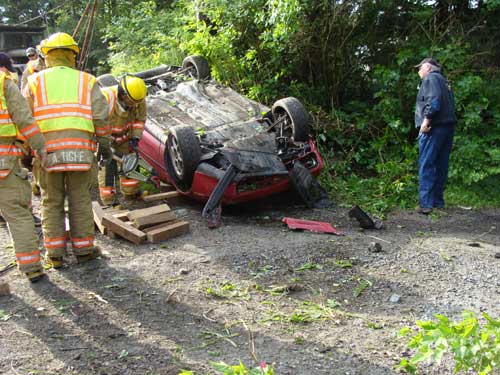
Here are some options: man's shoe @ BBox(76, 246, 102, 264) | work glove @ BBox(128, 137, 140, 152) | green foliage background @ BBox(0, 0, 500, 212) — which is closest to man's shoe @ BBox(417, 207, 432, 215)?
green foliage background @ BBox(0, 0, 500, 212)

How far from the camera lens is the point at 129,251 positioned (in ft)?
16.4

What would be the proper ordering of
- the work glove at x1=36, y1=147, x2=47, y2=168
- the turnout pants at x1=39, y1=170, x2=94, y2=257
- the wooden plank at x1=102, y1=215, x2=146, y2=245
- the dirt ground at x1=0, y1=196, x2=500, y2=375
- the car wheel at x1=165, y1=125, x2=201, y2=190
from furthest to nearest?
the car wheel at x1=165, y1=125, x2=201, y2=190, the wooden plank at x1=102, y1=215, x2=146, y2=245, the turnout pants at x1=39, y1=170, x2=94, y2=257, the work glove at x1=36, y1=147, x2=47, y2=168, the dirt ground at x1=0, y1=196, x2=500, y2=375

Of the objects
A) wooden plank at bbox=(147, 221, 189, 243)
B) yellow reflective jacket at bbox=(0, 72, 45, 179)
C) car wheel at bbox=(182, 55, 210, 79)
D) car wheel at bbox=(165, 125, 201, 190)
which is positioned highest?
car wheel at bbox=(182, 55, 210, 79)

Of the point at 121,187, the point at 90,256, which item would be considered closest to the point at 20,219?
the point at 90,256

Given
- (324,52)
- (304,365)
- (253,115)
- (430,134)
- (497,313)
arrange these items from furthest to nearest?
1. (324,52)
2. (253,115)
3. (430,134)
4. (497,313)
5. (304,365)

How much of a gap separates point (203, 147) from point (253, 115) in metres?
1.07

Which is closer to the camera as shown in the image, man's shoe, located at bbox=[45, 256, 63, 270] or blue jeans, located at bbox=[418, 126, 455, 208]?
man's shoe, located at bbox=[45, 256, 63, 270]

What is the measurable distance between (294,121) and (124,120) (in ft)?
6.59

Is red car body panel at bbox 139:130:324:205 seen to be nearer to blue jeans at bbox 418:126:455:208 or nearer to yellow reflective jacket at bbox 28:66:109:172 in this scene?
blue jeans at bbox 418:126:455:208

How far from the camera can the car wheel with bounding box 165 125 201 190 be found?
570cm

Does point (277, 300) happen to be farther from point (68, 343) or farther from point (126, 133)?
point (126, 133)

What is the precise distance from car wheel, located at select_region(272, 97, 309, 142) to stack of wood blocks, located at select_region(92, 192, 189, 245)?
1.84 m

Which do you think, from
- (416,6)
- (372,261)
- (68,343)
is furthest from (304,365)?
(416,6)

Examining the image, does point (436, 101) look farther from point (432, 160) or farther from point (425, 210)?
point (425, 210)
